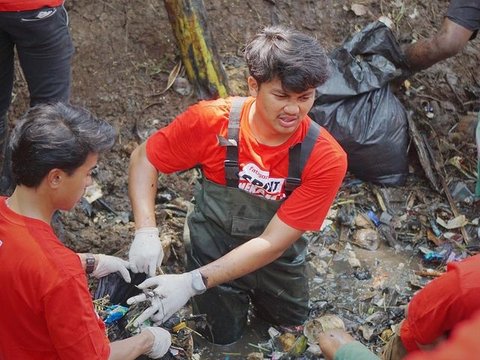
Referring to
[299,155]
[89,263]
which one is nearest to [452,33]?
[299,155]

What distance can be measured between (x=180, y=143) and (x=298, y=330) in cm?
145

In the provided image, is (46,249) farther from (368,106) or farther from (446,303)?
(368,106)

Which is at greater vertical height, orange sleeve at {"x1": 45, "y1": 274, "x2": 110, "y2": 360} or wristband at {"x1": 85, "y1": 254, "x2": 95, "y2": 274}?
orange sleeve at {"x1": 45, "y1": 274, "x2": 110, "y2": 360}

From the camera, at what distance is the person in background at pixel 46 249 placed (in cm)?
203

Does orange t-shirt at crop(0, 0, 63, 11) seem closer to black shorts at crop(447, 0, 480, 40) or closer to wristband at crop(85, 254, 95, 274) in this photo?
wristband at crop(85, 254, 95, 274)

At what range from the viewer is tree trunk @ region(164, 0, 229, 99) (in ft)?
14.7

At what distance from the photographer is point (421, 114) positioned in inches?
206

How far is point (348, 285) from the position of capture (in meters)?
4.27

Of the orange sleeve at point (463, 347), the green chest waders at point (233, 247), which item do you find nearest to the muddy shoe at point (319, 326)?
the green chest waders at point (233, 247)

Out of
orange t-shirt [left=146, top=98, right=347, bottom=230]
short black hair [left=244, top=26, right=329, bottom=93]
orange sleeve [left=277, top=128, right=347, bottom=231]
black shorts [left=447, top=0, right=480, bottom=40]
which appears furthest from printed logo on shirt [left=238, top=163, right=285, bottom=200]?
black shorts [left=447, top=0, right=480, bottom=40]

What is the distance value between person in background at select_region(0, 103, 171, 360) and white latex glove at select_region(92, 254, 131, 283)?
63cm

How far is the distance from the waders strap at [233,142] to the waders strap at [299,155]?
0.25 metres

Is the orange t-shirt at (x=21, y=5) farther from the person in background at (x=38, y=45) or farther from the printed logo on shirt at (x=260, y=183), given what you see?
the printed logo on shirt at (x=260, y=183)

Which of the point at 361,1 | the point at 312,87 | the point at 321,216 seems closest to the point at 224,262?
the point at 321,216
